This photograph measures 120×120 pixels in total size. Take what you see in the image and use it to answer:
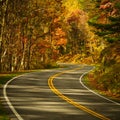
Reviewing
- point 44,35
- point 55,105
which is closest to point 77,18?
point 44,35

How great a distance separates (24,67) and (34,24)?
649 cm

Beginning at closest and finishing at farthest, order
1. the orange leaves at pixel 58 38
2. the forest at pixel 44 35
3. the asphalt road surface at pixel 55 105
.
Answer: the asphalt road surface at pixel 55 105
the forest at pixel 44 35
the orange leaves at pixel 58 38

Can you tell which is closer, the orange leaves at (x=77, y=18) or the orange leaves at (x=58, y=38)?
the orange leaves at (x=58, y=38)

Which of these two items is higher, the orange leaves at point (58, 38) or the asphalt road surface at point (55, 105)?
the orange leaves at point (58, 38)

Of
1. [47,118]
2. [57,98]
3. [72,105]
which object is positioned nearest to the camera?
[47,118]

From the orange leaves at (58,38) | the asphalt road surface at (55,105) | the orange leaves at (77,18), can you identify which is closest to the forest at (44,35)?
the orange leaves at (58,38)

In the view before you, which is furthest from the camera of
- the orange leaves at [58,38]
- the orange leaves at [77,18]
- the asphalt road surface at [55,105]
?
the orange leaves at [77,18]

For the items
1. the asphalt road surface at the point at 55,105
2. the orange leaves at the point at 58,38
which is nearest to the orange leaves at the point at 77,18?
the orange leaves at the point at 58,38

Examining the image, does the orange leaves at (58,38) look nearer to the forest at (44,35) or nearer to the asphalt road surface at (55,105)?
the forest at (44,35)

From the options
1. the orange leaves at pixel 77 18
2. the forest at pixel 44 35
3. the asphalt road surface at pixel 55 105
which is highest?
the orange leaves at pixel 77 18

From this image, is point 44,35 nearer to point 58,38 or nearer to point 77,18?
point 58,38

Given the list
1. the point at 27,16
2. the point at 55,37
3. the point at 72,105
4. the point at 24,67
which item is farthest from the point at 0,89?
the point at 55,37

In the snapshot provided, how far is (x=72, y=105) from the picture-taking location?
66.6 ft

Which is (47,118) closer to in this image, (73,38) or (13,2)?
(13,2)
